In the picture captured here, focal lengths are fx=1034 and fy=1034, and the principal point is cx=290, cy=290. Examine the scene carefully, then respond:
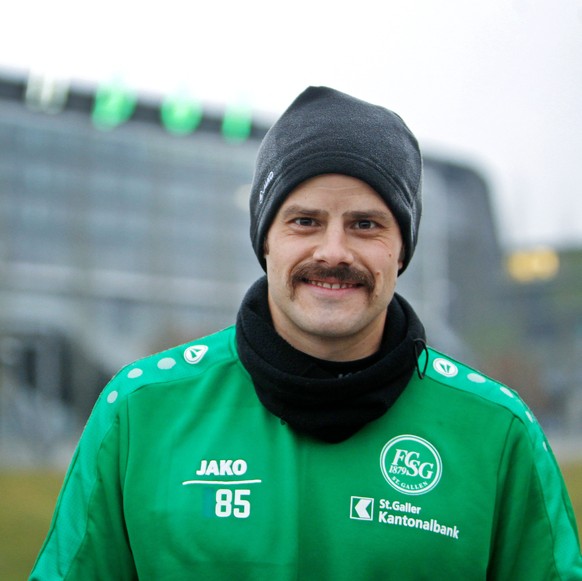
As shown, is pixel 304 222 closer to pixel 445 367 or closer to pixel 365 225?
pixel 365 225

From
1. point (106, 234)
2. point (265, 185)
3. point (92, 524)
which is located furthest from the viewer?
point (106, 234)

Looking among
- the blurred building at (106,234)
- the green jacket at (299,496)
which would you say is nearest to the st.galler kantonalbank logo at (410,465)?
the green jacket at (299,496)

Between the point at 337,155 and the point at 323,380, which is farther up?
the point at 337,155

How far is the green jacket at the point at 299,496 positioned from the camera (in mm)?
2494

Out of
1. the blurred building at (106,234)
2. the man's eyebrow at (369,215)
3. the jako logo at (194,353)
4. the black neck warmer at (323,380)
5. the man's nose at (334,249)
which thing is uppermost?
the man's eyebrow at (369,215)

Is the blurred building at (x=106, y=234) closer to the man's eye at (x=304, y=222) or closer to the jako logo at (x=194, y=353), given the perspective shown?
the jako logo at (x=194, y=353)

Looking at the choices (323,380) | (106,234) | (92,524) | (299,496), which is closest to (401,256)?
(323,380)

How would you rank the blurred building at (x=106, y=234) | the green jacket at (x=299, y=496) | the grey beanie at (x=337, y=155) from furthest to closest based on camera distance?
the blurred building at (x=106, y=234) < the grey beanie at (x=337, y=155) < the green jacket at (x=299, y=496)

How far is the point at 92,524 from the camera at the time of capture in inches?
99.6

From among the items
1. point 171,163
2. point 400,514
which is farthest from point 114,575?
point 171,163

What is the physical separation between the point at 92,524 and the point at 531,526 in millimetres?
1088

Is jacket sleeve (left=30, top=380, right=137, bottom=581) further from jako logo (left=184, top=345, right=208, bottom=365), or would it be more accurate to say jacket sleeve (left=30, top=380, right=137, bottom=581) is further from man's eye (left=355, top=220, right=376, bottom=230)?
man's eye (left=355, top=220, right=376, bottom=230)

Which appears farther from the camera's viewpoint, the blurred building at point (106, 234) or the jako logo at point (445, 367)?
the blurred building at point (106, 234)

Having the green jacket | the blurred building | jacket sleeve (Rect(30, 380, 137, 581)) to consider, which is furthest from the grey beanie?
the blurred building
